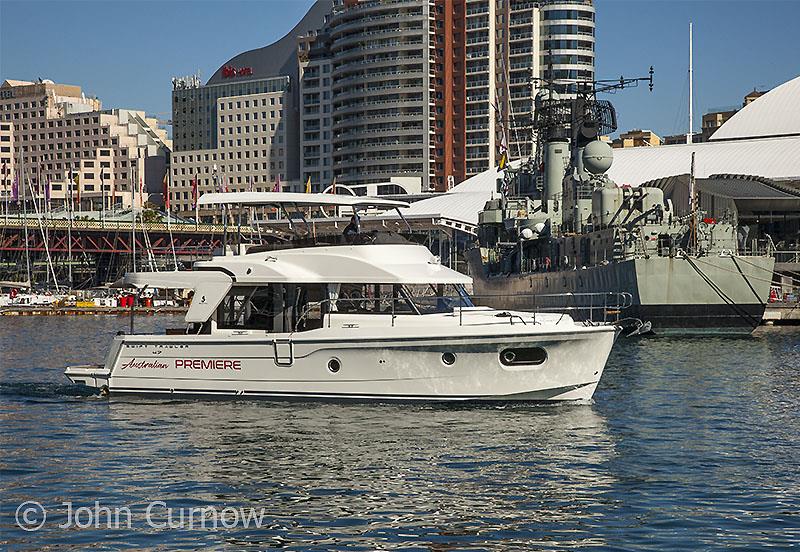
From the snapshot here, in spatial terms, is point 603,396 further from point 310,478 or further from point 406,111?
point 406,111

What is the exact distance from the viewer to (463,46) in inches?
7136

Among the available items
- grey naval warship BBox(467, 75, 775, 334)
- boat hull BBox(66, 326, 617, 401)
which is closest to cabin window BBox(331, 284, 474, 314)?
boat hull BBox(66, 326, 617, 401)

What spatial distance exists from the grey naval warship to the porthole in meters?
14.7

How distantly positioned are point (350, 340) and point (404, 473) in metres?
6.73

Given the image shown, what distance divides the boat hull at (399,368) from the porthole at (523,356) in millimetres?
115

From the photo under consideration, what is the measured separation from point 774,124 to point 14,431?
13045 centimetres

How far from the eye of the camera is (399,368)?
27.1m

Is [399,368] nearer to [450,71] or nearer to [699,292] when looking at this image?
[699,292]

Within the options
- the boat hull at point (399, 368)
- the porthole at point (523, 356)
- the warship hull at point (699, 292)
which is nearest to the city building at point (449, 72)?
the warship hull at point (699, 292)

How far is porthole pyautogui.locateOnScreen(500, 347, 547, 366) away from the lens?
88.4 ft

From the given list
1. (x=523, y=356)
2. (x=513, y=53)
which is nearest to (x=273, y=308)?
(x=523, y=356)

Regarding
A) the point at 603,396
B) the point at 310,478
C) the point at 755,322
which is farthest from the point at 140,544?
the point at 755,322

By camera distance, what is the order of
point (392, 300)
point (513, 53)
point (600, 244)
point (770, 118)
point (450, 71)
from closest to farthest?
point (392, 300), point (600, 244), point (770, 118), point (513, 53), point (450, 71)

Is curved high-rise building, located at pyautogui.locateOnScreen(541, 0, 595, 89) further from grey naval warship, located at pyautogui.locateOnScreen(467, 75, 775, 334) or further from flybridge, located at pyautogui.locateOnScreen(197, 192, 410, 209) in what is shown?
flybridge, located at pyautogui.locateOnScreen(197, 192, 410, 209)
